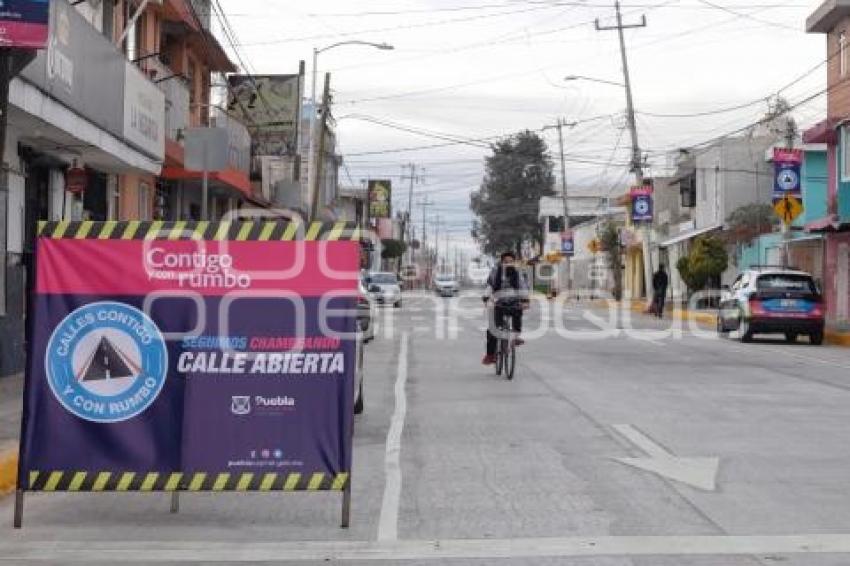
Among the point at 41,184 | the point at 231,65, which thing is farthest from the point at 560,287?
the point at 41,184

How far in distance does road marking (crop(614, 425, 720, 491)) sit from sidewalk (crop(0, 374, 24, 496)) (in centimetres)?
485

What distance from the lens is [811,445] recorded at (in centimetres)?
1029

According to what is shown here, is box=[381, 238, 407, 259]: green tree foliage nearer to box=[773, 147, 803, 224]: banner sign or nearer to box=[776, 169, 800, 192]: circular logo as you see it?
box=[773, 147, 803, 224]: banner sign

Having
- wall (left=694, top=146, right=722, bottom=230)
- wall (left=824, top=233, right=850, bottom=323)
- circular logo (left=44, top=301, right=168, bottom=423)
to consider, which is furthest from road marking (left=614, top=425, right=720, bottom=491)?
wall (left=694, top=146, right=722, bottom=230)

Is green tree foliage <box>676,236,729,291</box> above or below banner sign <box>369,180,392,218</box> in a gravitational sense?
below

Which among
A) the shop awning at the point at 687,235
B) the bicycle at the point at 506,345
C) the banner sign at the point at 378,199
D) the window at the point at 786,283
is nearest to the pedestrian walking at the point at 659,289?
the shop awning at the point at 687,235

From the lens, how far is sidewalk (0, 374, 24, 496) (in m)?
8.77

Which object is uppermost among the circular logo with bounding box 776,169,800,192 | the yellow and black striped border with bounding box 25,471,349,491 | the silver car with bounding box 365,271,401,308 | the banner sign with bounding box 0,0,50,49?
the circular logo with bounding box 776,169,800,192

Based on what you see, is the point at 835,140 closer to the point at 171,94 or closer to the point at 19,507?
the point at 171,94

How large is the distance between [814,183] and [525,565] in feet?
110

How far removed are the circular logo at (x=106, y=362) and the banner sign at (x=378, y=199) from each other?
74875 millimetres

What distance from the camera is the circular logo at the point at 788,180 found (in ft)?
101

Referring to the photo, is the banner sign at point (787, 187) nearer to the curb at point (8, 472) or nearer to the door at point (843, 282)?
the door at point (843, 282)

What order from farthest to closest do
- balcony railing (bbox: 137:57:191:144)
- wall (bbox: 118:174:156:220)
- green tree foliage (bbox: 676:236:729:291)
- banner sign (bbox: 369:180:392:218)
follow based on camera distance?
banner sign (bbox: 369:180:392:218)
green tree foliage (bbox: 676:236:729:291)
balcony railing (bbox: 137:57:191:144)
wall (bbox: 118:174:156:220)
